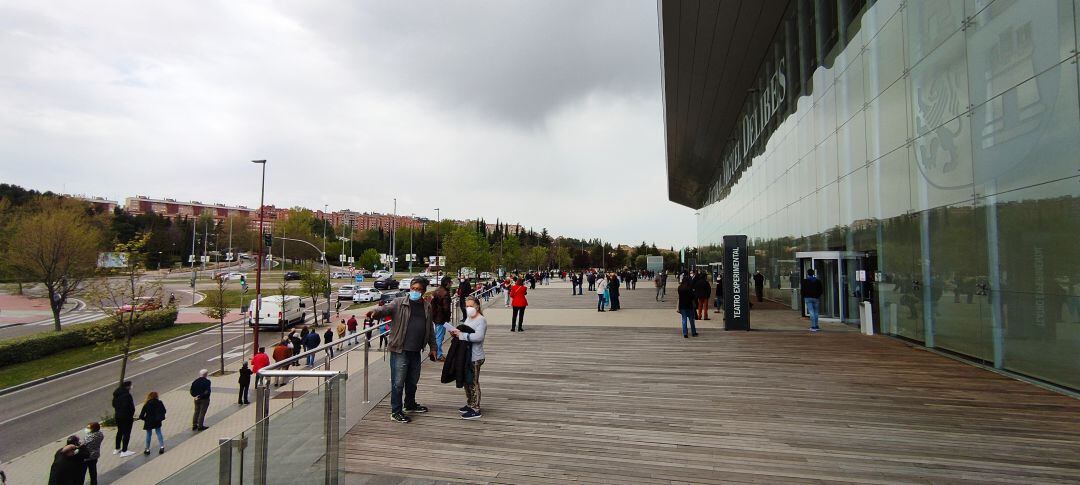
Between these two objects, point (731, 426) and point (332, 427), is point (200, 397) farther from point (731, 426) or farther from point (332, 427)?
point (731, 426)

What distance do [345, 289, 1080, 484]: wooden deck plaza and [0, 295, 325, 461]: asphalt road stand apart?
562 inches

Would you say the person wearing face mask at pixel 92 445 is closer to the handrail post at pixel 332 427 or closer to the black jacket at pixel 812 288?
the handrail post at pixel 332 427

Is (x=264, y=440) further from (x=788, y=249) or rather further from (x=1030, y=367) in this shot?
(x=788, y=249)

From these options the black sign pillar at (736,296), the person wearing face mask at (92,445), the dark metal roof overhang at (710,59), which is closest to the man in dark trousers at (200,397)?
the person wearing face mask at (92,445)

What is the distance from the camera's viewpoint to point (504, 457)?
4.75 metres

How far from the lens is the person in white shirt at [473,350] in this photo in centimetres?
594

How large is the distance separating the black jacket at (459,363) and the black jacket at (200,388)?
10.9m

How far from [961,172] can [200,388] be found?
728 inches

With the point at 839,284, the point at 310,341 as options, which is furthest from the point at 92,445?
the point at 839,284

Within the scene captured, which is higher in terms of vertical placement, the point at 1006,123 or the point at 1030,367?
the point at 1006,123

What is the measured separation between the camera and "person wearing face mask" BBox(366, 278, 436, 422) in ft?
19.4

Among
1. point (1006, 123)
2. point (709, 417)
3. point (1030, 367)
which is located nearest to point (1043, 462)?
point (709, 417)

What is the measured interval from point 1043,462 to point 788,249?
1808 centimetres

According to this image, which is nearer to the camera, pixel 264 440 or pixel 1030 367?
pixel 264 440
